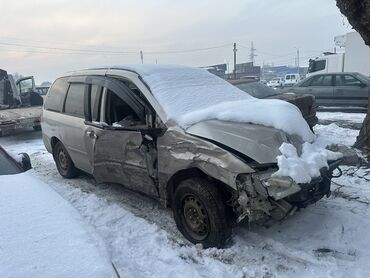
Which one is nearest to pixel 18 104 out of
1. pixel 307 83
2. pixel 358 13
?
pixel 307 83

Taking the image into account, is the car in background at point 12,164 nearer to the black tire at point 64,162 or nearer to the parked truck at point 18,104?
the black tire at point 64,162

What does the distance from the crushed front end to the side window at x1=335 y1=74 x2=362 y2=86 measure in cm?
1124

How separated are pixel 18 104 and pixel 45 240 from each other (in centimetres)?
1472

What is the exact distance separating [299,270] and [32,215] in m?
2.39

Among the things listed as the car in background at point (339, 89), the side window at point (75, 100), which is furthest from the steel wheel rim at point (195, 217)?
the car in background at point (339, 89)

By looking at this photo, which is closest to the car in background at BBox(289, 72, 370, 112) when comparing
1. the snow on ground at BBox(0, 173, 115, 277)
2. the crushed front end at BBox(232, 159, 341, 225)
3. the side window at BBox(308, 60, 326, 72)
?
the side window at BBox(308, 60, 326, 72)

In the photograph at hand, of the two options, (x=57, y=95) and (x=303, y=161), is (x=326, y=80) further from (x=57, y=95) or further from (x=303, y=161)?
(x=303, y=161)

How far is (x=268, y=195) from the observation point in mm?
3619

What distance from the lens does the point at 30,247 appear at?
251cm

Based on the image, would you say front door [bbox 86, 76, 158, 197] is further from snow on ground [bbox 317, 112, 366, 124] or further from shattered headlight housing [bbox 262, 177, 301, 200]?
snow on ground [bbox 317, 112, 366, 124]

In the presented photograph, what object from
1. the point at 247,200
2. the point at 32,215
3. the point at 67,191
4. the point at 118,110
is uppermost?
the point at 118,110

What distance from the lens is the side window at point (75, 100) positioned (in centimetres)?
609

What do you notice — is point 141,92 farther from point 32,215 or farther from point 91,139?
point 32,215

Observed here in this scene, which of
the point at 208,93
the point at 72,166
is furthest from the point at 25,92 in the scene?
the point at 208,93
